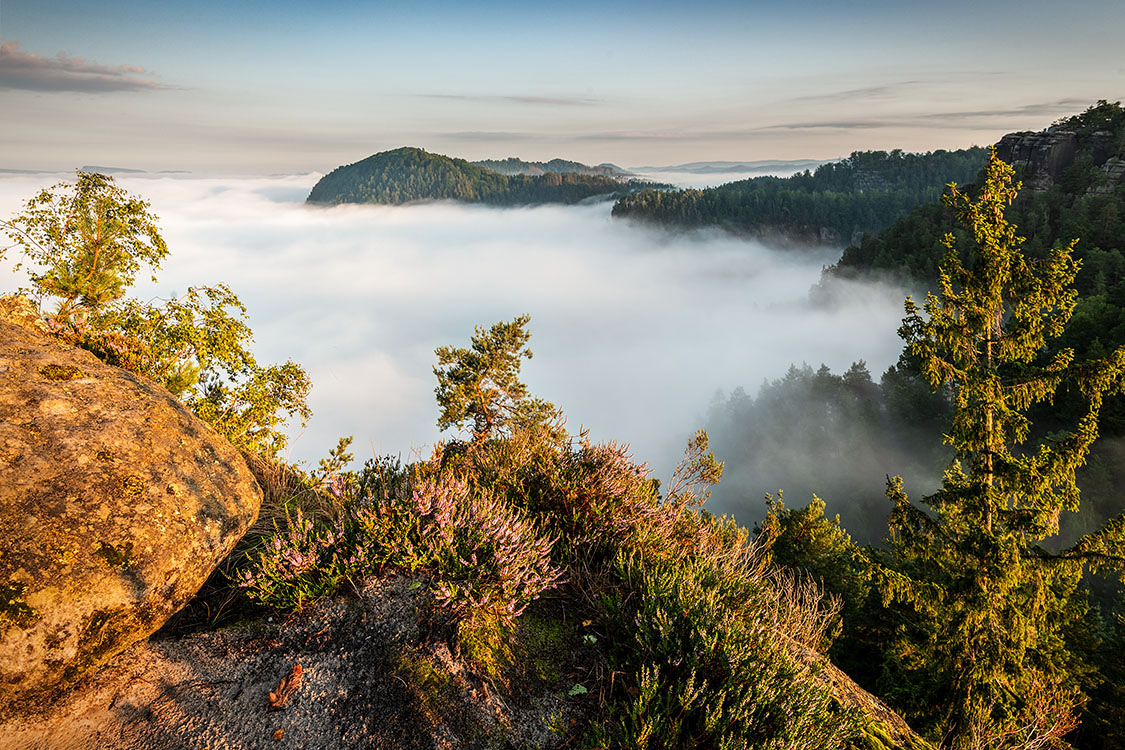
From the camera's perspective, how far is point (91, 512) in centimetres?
377

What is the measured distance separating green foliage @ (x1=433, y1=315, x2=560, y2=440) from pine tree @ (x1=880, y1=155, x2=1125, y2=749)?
1430 cm

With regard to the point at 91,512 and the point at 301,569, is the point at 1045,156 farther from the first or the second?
the point at 91,512

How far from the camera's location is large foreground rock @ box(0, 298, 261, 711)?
337 centimetres

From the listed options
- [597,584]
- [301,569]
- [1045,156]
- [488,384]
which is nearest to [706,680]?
[597,584]

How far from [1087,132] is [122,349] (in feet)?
487

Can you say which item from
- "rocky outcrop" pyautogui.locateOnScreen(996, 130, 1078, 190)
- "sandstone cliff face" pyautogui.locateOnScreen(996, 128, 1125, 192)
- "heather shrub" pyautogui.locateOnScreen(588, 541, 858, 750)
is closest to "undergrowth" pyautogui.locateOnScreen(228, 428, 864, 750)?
"heather shrub" pyautogui.locateOnScreen(588, 541, 858, 750)

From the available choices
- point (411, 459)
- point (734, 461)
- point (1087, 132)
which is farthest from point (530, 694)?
point (1087, 132)

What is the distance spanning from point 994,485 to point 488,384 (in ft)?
59.0

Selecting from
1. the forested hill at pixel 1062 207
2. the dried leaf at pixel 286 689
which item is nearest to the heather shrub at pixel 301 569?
the dried leaf at pixel 286 689

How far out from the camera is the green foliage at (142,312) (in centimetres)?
1133

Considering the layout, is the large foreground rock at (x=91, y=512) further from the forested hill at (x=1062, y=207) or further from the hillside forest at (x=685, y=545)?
the forested hill at (x=1062, y=207)

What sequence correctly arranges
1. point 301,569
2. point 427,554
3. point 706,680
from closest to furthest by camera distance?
point 706,680 → point 301,569 → point 427,554

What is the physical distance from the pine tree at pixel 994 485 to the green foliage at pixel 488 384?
46.9 feet

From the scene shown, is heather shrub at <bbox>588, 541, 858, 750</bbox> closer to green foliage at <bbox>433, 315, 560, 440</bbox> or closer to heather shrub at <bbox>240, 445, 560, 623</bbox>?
heather shrub at <bbox>240, 445, 560, 623</bbox>
